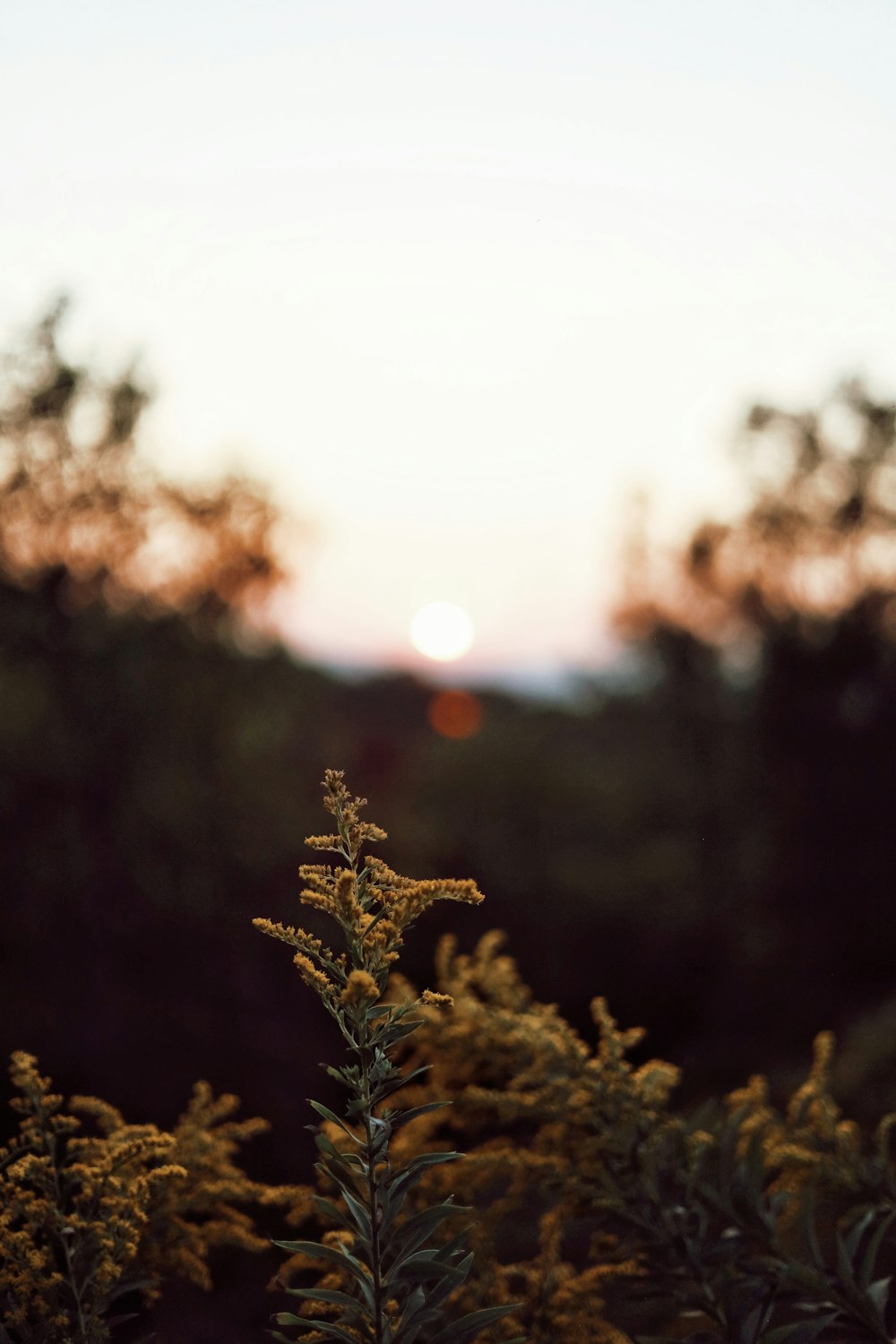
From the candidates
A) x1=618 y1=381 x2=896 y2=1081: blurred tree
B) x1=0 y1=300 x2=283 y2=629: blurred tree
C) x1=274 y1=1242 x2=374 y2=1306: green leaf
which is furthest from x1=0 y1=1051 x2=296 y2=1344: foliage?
x1=618 y1=381 x2=896 y2=1081: blurred tree

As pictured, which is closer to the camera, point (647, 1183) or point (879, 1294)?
point (879, 1294)

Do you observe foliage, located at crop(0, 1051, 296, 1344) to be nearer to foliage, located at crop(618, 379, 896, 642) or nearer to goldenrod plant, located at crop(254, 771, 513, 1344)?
goldenrod plant, located at crop(254, 771, 513, 1344)

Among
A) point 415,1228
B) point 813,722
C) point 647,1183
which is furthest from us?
point 813,722

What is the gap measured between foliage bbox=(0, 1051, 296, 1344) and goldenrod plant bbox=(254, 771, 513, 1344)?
1.55 ft

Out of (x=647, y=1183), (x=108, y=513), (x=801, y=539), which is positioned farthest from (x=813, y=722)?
(x=647, y=1183)

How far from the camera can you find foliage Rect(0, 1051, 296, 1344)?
2305 millimetres

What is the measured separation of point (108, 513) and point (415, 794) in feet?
24.4

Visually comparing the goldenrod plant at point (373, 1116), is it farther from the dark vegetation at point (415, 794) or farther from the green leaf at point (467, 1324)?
the dark vegetation at point (415, 794)

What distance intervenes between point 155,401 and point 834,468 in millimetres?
8406

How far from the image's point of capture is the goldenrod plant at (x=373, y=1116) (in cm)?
200

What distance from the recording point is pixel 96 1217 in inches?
99.0

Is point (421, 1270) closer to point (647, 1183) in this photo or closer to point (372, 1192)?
point (372, 1192)

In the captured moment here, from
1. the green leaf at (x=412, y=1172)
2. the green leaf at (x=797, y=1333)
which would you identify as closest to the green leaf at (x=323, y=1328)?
the green leaf at (x=412, y=1172)

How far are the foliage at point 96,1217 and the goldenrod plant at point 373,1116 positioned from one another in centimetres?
47
